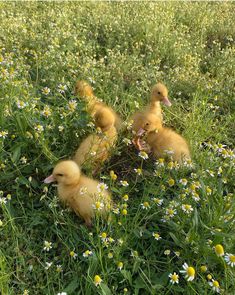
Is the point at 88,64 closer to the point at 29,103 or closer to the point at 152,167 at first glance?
the point at 29,103

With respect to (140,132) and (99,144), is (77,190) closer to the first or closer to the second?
(99,144)

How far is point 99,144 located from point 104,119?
263 millimetres

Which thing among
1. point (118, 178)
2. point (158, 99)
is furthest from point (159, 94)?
point (118, 178)

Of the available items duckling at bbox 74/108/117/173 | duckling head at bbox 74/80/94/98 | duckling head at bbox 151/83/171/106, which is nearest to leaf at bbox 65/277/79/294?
duckling at bbox 74/108/117/173

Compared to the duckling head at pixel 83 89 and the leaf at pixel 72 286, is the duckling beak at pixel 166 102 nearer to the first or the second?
the duckling head at pixel 83 89

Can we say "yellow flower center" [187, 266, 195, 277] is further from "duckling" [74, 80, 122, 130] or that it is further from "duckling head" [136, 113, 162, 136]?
"duckling" [74, 80, 122, 130]

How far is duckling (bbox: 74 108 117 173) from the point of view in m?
3.06

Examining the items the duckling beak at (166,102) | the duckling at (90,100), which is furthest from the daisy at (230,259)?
the duckling beak at (166,102)

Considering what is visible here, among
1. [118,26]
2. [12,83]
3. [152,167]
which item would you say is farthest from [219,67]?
[12,83]

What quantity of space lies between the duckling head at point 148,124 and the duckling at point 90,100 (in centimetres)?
23

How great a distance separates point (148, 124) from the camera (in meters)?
3.39

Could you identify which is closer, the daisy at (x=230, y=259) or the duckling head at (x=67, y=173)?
the daisy at (x=230, y=259)

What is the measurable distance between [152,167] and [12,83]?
1517 mm

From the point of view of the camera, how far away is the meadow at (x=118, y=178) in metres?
2.47
